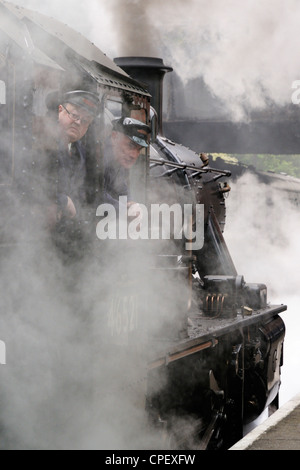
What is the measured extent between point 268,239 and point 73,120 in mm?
14413

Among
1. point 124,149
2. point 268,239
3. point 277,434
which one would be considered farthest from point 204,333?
point 268,239

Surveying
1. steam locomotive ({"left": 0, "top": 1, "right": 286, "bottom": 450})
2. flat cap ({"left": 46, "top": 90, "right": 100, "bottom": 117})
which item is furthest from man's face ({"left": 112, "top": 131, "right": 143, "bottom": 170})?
flat cap ({"left": 46, "top": 90, "right": 100, "bottom": 117})

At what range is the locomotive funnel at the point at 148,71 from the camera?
24.7 feet

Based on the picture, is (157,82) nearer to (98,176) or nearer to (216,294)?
(216,294)

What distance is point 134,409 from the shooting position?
4.43 metres

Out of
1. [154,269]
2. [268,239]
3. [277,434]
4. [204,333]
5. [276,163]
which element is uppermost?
[276,163]

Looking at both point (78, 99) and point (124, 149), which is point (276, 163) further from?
point (78, 99)

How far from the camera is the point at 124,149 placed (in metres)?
4.55

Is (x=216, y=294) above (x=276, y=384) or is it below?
above

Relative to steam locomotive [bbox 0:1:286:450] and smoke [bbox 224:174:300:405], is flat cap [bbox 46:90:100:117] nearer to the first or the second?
steam locomotive [bbox 0:1:286:450]
